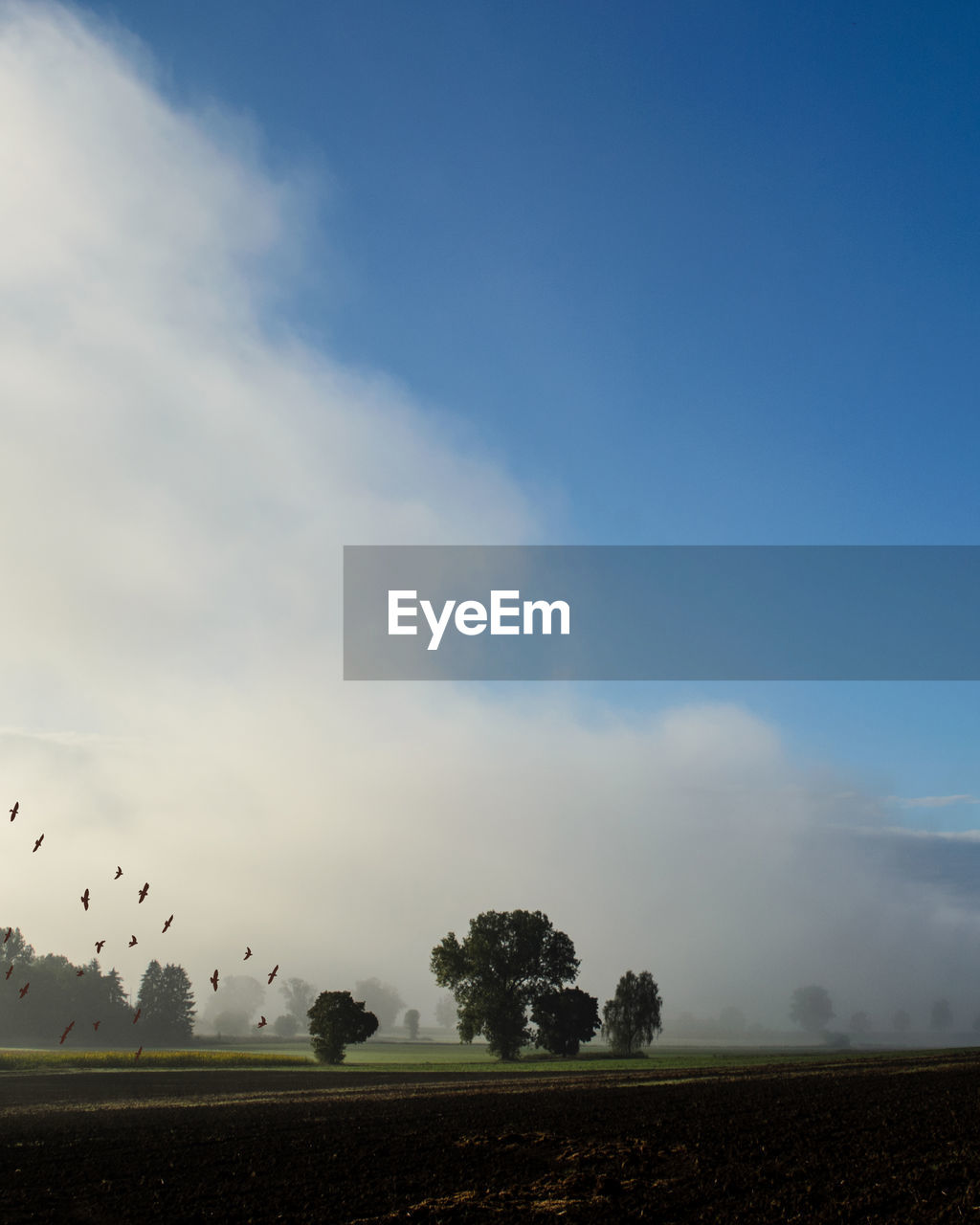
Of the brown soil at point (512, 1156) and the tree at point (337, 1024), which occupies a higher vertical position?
the brown soil at point (512, 1156)

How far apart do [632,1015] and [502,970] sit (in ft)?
91.1

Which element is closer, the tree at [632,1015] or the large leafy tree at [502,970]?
the large leafy tree at [502,970]

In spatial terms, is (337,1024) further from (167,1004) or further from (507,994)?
(167,1004)

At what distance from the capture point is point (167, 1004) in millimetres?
161875

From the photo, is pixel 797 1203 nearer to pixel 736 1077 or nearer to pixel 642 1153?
pixel 642 1153

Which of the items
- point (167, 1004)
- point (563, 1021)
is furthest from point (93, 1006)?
point (563, 1021)

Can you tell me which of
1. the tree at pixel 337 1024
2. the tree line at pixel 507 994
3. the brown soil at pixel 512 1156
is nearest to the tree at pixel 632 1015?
the tree line at pixel 507 994

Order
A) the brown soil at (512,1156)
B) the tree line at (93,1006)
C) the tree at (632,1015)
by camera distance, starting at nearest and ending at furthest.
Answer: the brown soil at (512,1156)
the tree at (632,1015)
the tree line at (93,1006)

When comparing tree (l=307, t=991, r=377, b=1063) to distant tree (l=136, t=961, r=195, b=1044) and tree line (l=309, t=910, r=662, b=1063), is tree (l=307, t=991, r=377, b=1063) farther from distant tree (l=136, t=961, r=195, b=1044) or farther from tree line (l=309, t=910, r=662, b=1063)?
distant tree (l=136, t=961, r=195, b=1044)

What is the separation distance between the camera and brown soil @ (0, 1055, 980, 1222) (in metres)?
22.5

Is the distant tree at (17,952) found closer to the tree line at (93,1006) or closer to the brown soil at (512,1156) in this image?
the tree line at (93,1006)

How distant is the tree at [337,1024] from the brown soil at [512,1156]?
52.7 m

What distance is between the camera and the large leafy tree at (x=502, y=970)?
345 feet

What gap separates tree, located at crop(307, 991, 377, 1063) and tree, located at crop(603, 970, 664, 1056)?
38.8m
